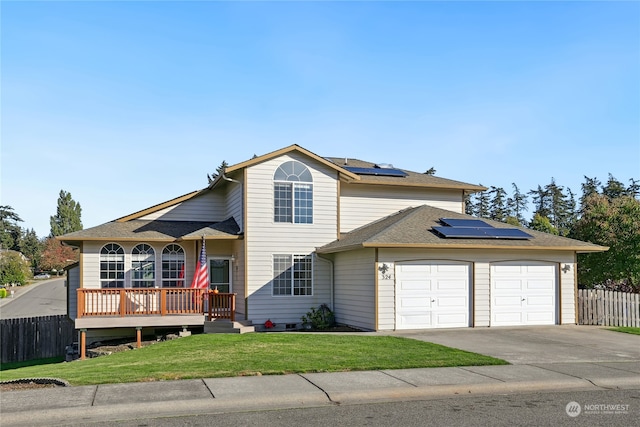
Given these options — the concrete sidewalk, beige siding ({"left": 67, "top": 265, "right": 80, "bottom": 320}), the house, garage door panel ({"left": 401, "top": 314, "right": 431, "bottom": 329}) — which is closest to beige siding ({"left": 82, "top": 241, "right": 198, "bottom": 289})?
the house

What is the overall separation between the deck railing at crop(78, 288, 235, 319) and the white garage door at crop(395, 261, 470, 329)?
5993mm

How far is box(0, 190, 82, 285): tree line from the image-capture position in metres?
81.4

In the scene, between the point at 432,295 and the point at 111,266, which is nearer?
the point at 432,295

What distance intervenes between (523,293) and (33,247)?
107 m

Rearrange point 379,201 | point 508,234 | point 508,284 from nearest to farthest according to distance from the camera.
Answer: point 508,284
point 508,234
point 379,201

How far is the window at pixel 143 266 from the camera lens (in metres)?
22.8

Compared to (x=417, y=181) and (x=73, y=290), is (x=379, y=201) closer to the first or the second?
(x=417, y=181)

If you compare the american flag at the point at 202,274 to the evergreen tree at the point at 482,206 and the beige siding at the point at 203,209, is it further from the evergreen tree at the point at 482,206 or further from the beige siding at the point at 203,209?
the evergreen tree at the point at 482,206

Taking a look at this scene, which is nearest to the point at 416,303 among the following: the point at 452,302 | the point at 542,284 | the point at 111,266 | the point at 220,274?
the point at 452,302

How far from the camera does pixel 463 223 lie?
70.4 ft

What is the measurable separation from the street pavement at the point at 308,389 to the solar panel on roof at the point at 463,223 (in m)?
7.77

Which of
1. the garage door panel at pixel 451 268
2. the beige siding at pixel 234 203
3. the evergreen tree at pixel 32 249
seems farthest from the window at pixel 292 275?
the evergreen tree at pixel 32 249

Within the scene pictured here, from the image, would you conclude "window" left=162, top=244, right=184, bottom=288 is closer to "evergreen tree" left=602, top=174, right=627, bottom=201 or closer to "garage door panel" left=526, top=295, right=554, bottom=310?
"garage door panel" left=526, top=295, right=554, bottom=310

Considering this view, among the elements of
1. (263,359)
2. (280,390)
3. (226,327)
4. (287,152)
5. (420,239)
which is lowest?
(226,327)
